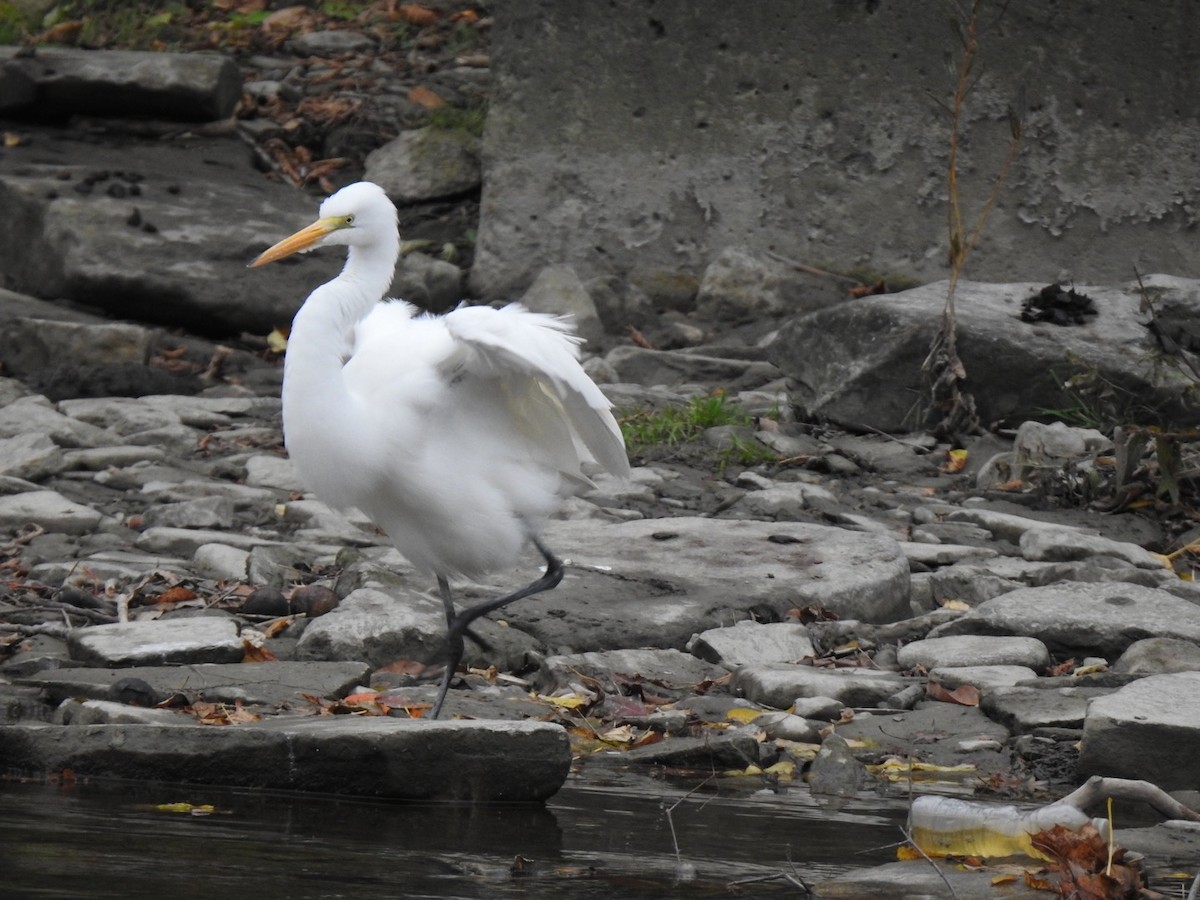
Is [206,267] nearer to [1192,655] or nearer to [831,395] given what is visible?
[831,395]

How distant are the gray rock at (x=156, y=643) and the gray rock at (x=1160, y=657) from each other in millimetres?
2544

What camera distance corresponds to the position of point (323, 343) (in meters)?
4.62

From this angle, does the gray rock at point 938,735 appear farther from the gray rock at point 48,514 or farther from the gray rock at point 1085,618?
the gray rock at point 48,514

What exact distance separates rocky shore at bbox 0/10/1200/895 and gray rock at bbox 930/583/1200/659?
0.04 feet

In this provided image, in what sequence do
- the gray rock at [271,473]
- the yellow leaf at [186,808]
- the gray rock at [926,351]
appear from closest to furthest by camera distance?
1. the yellow leaf at [186,808]
2. the gray rock at [271,473]
3. the gray rock at [926,351]

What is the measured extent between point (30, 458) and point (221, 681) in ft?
9.23

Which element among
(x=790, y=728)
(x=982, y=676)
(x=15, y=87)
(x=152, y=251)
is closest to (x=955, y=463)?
(x=982, y=676)

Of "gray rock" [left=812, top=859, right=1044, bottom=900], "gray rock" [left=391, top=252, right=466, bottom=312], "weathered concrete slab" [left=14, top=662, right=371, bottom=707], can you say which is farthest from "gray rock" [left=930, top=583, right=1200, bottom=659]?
"gray rock" [left=391, top=252, right=466, bottom=312]

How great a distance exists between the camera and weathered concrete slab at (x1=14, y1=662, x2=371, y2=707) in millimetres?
4461

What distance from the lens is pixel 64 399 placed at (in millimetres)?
8375

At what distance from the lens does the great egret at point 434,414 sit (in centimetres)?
462

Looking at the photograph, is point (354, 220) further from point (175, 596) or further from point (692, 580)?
point (692, 580)

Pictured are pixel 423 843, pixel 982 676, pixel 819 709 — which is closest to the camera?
pixel 423 843

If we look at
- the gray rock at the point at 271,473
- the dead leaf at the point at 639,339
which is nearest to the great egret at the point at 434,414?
the gray rock at the point at 271,473
